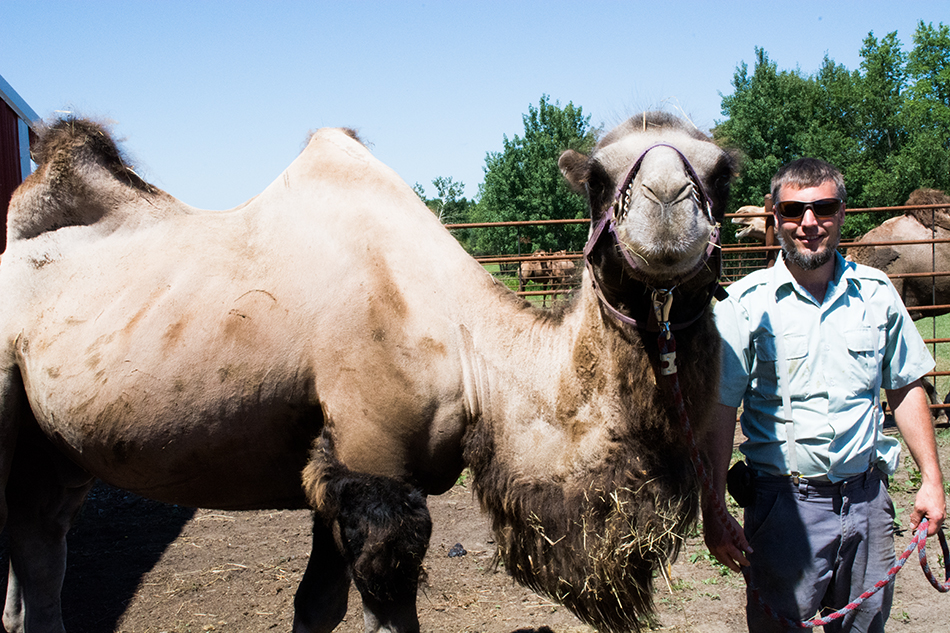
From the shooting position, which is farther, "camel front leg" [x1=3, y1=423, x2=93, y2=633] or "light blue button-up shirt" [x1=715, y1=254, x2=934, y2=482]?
"camel front leg" [x1=3, y1=423, x2=93, y2=633]

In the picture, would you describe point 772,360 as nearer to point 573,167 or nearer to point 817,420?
point 817,420

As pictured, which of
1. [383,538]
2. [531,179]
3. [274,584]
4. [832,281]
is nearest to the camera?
[383,538]

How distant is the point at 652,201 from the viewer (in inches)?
79.0

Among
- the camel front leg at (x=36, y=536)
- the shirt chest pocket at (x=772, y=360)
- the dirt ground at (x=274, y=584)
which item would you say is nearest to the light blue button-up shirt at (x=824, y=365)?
the shirt chest pocket at (x=772, y=360)

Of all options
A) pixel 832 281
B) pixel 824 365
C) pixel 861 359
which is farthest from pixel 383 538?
pixel 832 281

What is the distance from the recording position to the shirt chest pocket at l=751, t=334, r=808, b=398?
272cm

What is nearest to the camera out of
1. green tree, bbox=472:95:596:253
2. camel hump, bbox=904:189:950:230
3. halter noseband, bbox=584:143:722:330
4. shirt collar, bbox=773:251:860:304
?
halter noseband, bbox=584:143:722:330

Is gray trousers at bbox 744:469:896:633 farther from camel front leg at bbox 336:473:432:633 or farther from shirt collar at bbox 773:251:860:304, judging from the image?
camel front leg at bbox 336:473:432:633

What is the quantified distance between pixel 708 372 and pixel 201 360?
73.5 inches

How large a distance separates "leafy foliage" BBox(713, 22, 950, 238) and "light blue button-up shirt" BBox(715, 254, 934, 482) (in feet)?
121

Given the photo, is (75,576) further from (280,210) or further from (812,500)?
(812,500)

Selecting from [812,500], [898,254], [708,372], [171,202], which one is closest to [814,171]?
[708,372]

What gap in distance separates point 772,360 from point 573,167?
3.61ft

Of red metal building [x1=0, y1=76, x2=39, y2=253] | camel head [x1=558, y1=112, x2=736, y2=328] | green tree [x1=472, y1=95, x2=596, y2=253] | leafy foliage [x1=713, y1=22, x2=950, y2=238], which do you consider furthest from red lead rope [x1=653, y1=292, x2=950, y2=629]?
leafy foliage [x1=713, y1=22, x2=950, y2=238]
